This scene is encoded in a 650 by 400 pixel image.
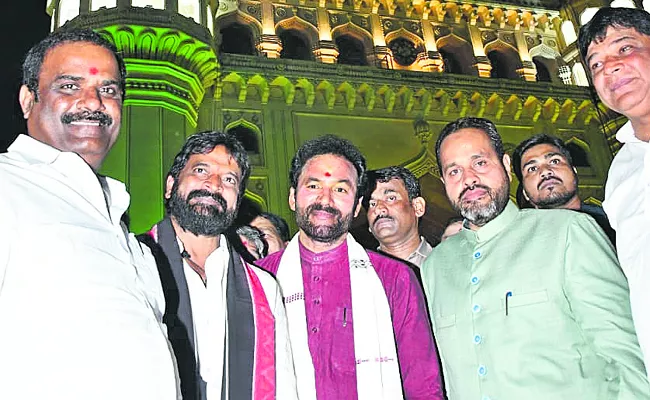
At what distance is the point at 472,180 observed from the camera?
2.50 m

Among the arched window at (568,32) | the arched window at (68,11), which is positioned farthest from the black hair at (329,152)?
the arched window at (568,32)

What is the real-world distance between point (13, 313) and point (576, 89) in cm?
1462

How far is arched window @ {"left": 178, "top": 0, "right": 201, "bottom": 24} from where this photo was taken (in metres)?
10.8

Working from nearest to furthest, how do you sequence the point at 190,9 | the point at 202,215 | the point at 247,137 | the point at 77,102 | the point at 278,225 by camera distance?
the point at 77,102 < the point at 202,215 < the point at 278,225 < the point at 190,9 < the point at 247,137

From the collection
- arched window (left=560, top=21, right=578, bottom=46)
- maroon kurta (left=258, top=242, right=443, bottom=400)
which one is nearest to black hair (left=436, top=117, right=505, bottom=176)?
maroon kurta (left=258, top=242, right=443, bottom=400)

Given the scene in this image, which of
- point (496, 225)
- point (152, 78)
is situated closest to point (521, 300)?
point (496, 225)

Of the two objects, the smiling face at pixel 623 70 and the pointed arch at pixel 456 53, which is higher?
the pointed arch at pixel 456 53

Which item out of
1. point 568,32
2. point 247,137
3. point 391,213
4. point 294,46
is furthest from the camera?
point 568,32

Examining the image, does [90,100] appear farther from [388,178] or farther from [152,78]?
[152,78]

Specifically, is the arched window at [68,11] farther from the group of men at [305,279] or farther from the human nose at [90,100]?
the human nose at [90,100]

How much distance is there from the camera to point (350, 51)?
44.1 feet

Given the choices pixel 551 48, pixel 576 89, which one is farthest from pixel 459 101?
pixel 551 48

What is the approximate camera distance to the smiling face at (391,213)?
A: 385 centimetres

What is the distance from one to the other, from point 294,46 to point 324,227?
1102 centimetres
